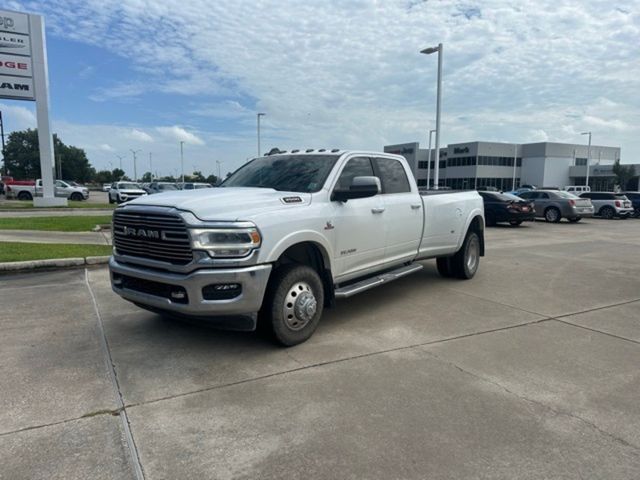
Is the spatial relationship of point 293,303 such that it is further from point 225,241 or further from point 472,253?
point 472,253

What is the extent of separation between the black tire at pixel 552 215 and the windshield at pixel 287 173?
21.0 metres

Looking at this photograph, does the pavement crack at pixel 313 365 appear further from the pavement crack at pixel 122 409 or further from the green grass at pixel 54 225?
the green grass at pixel 54 225

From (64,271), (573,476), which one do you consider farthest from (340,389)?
(64,271)

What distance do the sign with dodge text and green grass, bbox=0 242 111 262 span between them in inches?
674

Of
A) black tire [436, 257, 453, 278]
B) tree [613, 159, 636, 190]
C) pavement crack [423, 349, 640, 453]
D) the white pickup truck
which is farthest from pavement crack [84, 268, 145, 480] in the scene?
tree [613, 159, 636, 190]

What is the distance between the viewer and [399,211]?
616 centimetres

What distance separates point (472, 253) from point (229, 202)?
5356 mm

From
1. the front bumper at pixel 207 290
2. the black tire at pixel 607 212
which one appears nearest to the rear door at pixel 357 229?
the front bumper at pixel 207 290

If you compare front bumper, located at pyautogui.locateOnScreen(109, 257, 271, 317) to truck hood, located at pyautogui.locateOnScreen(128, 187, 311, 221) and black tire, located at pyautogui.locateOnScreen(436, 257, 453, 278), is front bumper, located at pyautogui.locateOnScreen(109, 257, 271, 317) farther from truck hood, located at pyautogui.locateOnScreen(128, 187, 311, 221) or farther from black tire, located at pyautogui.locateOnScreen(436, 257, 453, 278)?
black tire, located at pyautogui.locateOnScreen(436, 257, 453, 278)

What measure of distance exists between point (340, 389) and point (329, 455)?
0.89 metres

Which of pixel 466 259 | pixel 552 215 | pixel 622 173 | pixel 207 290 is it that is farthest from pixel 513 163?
pixel 207 290

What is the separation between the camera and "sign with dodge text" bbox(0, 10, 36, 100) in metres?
22.7

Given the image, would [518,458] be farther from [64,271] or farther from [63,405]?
A: [64,271]

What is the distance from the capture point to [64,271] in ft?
27.4
